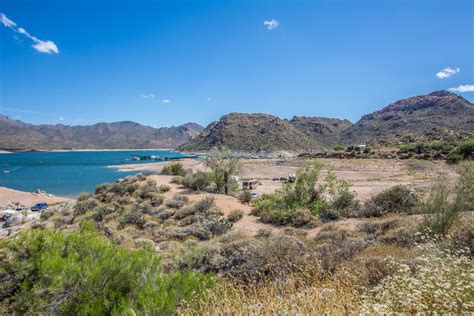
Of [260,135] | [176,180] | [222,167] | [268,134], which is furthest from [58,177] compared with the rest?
[268,134]

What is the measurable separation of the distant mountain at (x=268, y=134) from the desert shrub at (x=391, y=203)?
113 metres

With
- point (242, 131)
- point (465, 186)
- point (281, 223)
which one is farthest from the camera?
point (242, 131)

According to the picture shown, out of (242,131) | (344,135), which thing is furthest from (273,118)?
(344,135)

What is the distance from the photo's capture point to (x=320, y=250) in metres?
6.64

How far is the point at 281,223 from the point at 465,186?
7108 millimetres

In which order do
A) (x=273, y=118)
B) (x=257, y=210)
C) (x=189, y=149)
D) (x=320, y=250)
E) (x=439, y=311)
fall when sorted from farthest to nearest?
(x=189, y=149)
(x=273, y=118)
(x=257, y=210)
(x=320, y=250)
(x=439, y=311)

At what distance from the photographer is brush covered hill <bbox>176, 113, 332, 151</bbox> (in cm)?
13538

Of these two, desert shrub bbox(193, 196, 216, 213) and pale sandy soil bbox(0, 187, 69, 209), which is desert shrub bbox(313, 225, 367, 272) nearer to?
desert shrub bbox(193, 196, 216, 213)

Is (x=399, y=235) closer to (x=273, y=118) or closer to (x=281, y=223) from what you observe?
(x=281, y=223)

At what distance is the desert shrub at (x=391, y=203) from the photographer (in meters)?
12.4

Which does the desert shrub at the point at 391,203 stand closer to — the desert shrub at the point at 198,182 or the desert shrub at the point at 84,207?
the desert shrub at the point at 198,182

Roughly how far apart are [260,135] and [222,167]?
124 m

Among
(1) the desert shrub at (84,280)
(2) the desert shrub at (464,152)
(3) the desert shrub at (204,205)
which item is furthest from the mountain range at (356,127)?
(1) the desert shrub at (84,280)

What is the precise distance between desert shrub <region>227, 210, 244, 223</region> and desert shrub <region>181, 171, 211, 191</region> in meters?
6.36
